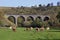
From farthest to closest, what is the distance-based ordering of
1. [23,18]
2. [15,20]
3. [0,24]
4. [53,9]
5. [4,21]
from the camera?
[53,9] < [23,18] < [15,20] < [4,21] < [0,24]

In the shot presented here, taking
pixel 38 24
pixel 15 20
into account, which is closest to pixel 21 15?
pixel 15 20

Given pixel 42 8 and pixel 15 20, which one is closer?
pixel 15 20

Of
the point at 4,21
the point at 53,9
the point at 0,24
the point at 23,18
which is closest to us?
the point at 0,24

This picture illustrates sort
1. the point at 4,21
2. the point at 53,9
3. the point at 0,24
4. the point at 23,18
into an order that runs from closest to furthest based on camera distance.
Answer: the point at 0,24 → the point at 4,21 → the point at 23,18 → the point at 53,9

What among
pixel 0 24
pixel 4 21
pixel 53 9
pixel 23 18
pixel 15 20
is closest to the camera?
pixel 0 24

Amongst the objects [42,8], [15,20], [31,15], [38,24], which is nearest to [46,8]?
[42,8]

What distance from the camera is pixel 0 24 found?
243ft

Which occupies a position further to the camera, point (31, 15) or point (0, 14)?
point (31, 15)

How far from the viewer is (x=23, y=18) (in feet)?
368

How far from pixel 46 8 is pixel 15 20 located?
113ft

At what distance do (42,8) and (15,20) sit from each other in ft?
111

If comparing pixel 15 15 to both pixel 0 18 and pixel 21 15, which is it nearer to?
pixel 21 15

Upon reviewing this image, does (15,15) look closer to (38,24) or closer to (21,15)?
(21,15)

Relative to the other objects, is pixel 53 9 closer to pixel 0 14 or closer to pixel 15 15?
pixel 15 15
